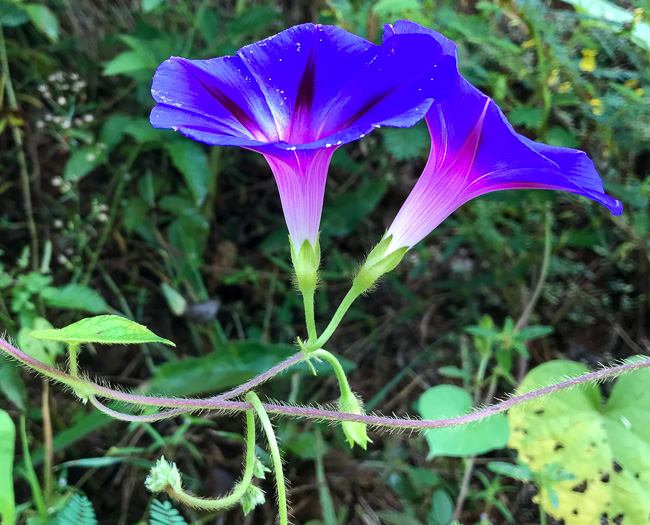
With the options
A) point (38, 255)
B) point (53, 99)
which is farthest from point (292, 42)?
point (53, 99)

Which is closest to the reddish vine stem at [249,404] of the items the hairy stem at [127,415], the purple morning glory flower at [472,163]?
the hairy stem at [127,415]

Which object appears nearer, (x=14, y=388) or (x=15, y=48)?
(x=14, y=388)

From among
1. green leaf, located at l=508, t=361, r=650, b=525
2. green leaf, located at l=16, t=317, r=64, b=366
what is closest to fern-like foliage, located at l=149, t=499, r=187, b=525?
green leaf, located at l=16, t=317, r=64, b=366

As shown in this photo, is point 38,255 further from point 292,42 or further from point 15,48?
point 292,42

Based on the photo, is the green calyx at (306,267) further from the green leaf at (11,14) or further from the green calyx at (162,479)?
the green leaf at (11,14)

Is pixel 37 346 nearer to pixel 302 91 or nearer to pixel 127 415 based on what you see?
pixel 127 415

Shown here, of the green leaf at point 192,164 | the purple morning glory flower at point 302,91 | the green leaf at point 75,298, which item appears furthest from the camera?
the green leaf at point 192,164

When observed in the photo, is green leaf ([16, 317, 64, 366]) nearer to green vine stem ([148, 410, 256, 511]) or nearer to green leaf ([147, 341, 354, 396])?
green leaf ([147, 341, 354, 396])
